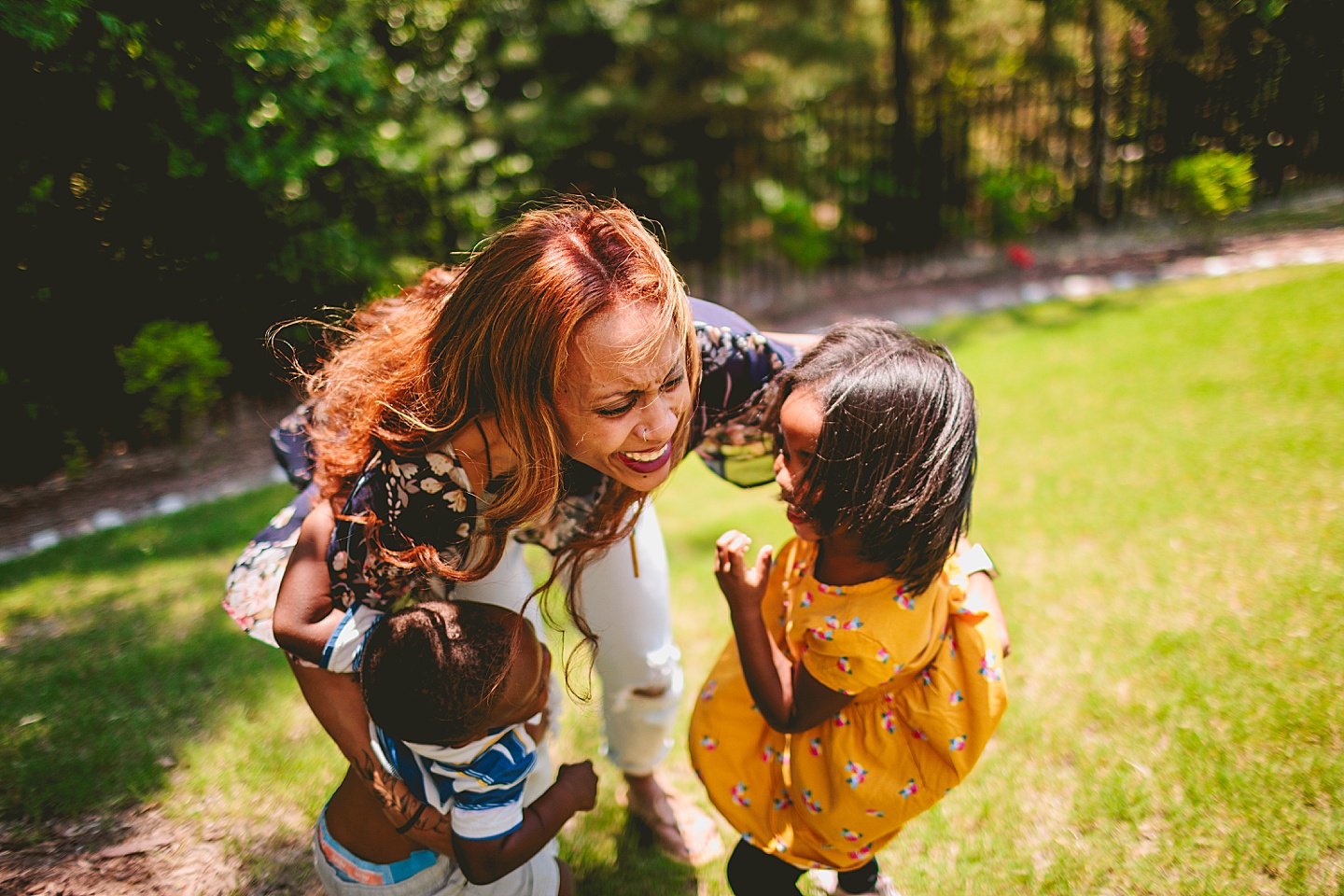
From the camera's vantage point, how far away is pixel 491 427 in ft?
5.42

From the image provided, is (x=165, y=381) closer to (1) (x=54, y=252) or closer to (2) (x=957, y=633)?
(1) (x=54, y=252)

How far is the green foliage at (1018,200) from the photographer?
7.95 m

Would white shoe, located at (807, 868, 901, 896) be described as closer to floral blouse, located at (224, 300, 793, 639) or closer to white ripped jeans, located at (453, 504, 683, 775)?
white ripped jeans, located at (453, 504, 683, 775)

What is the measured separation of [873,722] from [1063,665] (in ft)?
4.77

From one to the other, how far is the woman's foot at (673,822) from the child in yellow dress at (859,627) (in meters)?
0.38

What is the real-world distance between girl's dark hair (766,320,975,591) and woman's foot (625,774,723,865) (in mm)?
1175

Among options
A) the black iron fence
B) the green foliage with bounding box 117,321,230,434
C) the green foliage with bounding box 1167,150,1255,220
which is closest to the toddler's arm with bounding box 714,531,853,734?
the green foliage with bounding box 117,321,230,434

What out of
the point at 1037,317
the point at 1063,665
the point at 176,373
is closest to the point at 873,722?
the point at 1063,665

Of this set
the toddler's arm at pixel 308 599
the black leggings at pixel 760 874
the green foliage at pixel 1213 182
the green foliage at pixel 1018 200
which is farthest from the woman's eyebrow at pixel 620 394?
the green foliage at pixel 1018 200

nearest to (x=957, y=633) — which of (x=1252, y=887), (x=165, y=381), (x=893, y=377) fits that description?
(x=893, y=377)

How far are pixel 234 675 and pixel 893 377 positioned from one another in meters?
2.80

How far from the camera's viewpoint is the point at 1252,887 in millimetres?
2006

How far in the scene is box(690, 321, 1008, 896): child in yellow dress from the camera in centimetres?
159

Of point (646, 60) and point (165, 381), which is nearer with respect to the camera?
point (165, 381)
